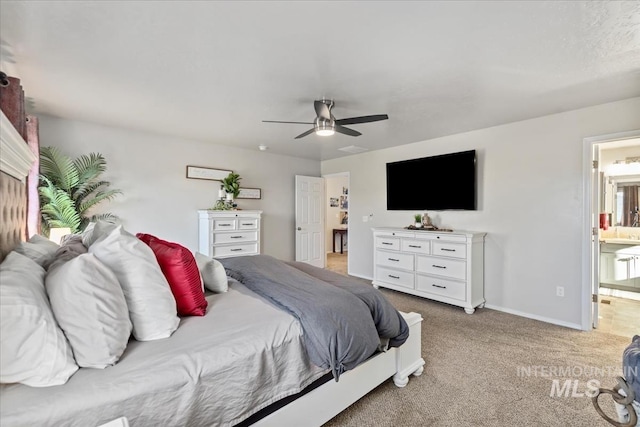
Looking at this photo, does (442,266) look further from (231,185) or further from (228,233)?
(231,185)

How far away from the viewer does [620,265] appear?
13.2ft

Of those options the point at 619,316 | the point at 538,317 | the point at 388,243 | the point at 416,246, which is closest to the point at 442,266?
the point at 416,246

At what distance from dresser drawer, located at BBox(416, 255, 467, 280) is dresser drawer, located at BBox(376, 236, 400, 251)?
0.39m

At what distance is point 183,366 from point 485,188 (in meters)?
3.91

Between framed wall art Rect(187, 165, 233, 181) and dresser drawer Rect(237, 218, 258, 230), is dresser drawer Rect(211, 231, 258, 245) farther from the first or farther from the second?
framed wall art Rect(187, 165, 233, 181)

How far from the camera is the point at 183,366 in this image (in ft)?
3.63

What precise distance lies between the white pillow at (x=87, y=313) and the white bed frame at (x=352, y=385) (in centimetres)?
73

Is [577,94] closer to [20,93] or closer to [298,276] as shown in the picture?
[298,276]

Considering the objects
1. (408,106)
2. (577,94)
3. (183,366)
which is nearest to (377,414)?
(183,366)

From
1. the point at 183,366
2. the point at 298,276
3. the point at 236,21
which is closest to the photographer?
the point at 183,366

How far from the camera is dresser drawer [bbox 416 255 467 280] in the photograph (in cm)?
353

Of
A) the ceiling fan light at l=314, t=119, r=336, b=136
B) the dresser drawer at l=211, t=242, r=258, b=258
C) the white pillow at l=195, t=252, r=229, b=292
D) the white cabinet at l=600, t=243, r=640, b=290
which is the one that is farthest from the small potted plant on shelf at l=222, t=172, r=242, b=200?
the white cabinet at l=600, t=243, r=640, b=290

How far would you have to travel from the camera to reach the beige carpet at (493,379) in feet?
5.73

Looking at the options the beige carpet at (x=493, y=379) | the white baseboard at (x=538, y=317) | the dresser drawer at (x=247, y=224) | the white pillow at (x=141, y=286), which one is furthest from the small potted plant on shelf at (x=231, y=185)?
the white baseboard at (x=538, y=317)
